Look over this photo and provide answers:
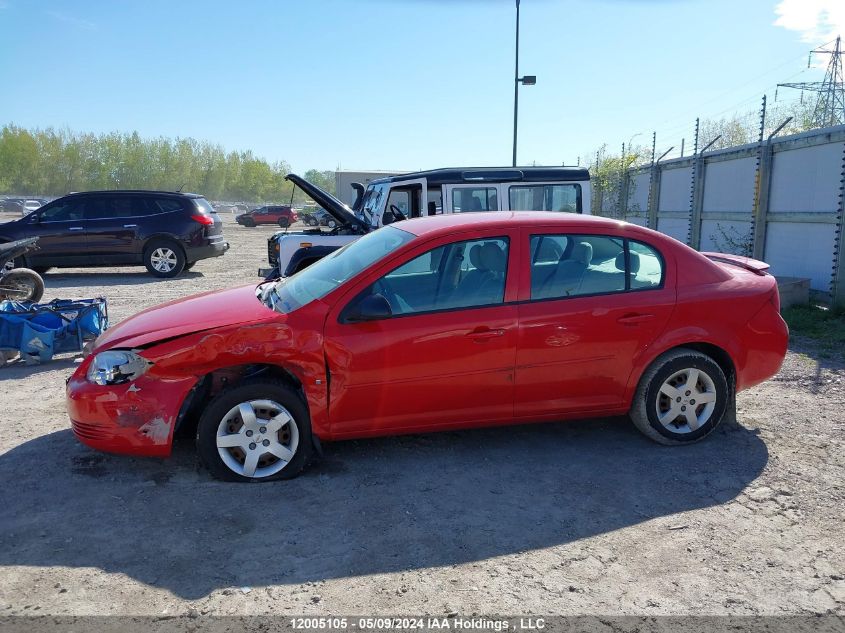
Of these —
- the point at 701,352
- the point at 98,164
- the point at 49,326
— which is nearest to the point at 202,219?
the point at 49,326

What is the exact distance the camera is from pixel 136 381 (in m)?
3.96

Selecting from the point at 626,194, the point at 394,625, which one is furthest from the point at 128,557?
the point at 626,194

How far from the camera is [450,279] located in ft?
14.2

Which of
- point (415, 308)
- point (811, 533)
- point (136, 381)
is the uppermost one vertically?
point (415, 308)

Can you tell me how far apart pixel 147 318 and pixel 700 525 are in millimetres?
3646

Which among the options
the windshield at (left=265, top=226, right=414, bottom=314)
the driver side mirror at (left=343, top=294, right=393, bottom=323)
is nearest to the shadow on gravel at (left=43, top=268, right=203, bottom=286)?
the windshield at (left=265, top=226, right=414, bottom=314)

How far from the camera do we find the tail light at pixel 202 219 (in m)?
14.3

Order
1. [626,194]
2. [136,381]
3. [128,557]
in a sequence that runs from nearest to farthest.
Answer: [128,557] < [136,381] < [626,194]

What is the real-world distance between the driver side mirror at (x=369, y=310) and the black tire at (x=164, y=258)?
1119 cm

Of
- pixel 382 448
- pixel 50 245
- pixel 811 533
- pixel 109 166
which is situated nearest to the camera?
pixel 811 533

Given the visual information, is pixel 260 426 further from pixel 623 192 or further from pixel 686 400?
pixel 623 192

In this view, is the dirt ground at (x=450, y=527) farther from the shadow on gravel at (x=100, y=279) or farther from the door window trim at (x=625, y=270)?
the shadow on gravel at (x=100, y=279)

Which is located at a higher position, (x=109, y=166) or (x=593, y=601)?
(x=109, y=166)

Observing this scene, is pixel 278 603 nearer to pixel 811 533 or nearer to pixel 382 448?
pixel 382 448
